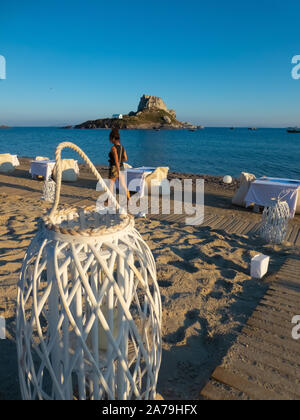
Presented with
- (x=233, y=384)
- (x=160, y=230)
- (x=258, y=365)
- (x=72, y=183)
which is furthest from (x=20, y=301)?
(x=72, y=183)

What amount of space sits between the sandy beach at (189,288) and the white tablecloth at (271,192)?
580 mm

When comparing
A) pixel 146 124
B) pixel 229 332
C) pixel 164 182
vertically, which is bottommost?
pixel 229 332

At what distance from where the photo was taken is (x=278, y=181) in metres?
8.12

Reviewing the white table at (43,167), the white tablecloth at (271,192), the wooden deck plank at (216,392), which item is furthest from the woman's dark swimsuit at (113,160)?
the wooden deck plank at (216,392)

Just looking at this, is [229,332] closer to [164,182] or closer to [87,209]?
[87,209]

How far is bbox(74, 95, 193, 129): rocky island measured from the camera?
431 ft

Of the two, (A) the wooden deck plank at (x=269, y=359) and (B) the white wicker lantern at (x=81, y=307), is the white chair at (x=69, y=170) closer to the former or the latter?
(B) the white wicker lantern at (x=81, y=307)

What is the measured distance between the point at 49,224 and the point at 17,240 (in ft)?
12.6

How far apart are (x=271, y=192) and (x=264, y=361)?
5.93 meters

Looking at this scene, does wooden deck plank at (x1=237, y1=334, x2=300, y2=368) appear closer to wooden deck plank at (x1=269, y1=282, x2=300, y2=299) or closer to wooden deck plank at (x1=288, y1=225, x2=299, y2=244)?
wooden deck plank at (x1=269, y1=282, x2=300, y2=299)

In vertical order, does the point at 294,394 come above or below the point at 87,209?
below

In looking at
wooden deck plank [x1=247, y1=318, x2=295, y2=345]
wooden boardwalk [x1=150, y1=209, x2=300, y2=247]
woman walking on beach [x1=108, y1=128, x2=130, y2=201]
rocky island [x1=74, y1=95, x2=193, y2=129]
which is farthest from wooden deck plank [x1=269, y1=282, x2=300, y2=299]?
rocky island [x1=74, y1=95, x2=193, y2=129]

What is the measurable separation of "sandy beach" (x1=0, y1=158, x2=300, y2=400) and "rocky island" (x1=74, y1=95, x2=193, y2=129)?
12783cm

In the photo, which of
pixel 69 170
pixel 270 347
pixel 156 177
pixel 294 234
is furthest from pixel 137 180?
pixel 270 347
